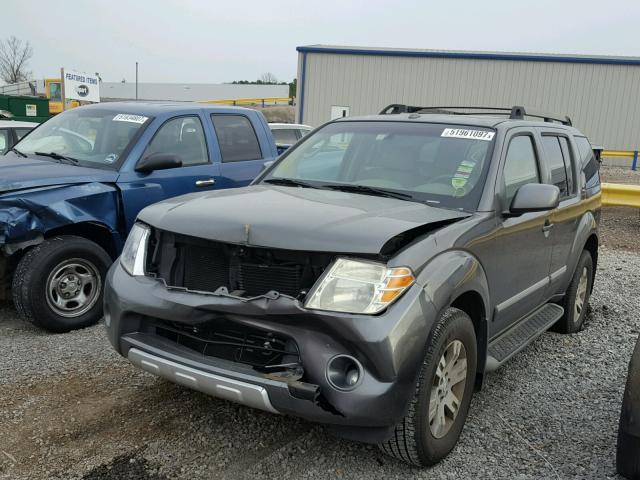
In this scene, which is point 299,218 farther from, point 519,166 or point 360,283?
point 519,166

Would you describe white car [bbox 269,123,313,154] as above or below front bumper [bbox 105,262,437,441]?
above

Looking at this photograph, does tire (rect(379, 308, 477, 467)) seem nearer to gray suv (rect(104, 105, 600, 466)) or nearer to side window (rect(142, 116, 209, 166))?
gray suv (rect(104, 105, 600, 466))

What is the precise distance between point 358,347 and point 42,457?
176 centimetres

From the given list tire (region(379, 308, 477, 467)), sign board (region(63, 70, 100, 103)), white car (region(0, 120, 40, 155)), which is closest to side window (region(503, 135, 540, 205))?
tire (region(379, 308, 477, 467))

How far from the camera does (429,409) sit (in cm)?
293

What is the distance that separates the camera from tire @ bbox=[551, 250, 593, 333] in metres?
5.14

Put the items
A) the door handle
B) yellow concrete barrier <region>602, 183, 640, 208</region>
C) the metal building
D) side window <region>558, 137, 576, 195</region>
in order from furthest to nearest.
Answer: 1. the metal building
2. yellow concrete barrier <region>602, 183, 640, 208</region>
3. the door handle
4. side window <region>558, 137, 576, 195</region>

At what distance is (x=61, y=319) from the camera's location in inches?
188

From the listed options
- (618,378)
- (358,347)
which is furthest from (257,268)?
(618,378)

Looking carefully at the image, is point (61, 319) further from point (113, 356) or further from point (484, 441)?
point (484, 441)

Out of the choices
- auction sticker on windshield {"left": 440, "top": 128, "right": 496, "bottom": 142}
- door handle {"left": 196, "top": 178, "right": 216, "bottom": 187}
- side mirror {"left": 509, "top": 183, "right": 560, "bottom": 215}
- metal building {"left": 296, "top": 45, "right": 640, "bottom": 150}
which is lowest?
door handle {"left": 196, "top": 178, "right": 216, "bottom": 187}

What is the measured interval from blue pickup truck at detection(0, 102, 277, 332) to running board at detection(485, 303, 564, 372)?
3160mm

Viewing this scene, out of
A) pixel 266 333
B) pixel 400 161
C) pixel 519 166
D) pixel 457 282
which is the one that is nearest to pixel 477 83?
pixel 519 166

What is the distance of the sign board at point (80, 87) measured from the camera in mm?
17344
